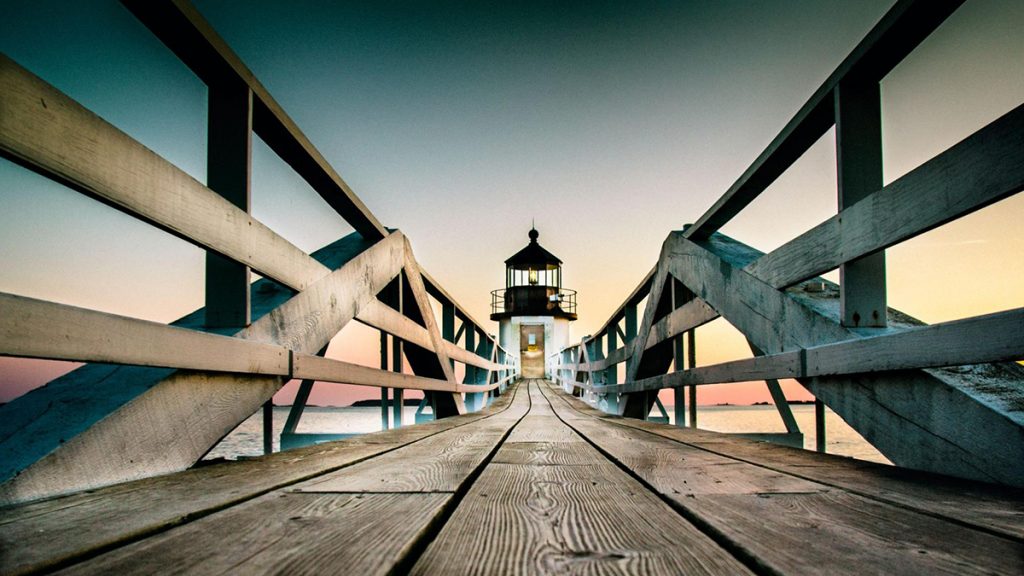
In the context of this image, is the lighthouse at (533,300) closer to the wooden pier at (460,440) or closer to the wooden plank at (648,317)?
the wooden plank at (648,317)

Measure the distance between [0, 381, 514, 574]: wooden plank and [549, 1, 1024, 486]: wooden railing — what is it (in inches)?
67.9

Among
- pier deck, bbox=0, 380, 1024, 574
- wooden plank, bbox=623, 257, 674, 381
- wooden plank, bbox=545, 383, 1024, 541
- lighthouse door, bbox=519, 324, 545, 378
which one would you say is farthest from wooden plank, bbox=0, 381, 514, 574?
lighthouse door, bbox=519, 324, 545, 378

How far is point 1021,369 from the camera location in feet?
5.02

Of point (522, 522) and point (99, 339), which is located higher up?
point (99, 339)

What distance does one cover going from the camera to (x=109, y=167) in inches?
51.3

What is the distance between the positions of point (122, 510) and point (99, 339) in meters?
0.36

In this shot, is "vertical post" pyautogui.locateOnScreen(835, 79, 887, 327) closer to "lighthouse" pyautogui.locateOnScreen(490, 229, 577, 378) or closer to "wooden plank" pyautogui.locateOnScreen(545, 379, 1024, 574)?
"wooden plank" pyautogui.locateOnScreen(545, 379, 1024, 574)

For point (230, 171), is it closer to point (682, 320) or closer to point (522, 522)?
point (522, 522)

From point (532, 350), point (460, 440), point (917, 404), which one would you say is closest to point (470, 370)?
point (460, 440)

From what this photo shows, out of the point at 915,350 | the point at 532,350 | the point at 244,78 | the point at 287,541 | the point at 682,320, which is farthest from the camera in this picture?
the point at 532,350

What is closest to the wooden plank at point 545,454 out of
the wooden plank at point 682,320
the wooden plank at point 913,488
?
the wooden plank at point 913,488

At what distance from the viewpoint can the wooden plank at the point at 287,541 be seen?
806 millimetres

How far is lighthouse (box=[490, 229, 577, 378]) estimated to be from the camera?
957 inches

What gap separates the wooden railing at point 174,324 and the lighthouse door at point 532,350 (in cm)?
2518
